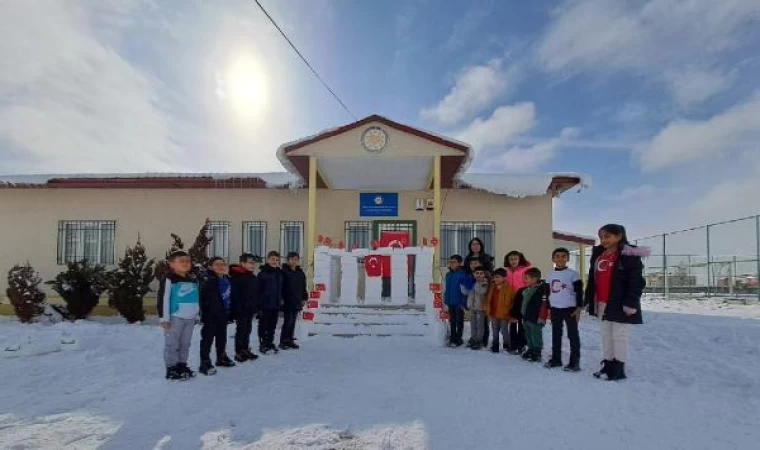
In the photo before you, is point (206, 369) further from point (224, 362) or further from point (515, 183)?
point (515, 183)

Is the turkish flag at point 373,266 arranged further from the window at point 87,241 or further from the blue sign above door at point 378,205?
the window at point 87,241

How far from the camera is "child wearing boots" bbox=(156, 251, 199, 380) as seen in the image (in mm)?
5094

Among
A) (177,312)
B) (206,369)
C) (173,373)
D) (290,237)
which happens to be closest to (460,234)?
(290,237)

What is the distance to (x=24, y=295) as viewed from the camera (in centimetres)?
1041

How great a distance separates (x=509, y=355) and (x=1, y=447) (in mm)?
5283

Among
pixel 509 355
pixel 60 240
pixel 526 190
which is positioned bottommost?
pixel 509 355

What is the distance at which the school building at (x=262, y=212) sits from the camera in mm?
11750

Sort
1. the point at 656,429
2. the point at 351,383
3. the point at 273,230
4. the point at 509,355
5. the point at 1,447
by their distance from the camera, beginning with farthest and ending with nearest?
the point at 273,230
the point at 509,355
the point at 351,383
the point at 656,429
the point at 1,447

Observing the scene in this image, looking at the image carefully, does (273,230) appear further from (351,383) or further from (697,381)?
(697,381)

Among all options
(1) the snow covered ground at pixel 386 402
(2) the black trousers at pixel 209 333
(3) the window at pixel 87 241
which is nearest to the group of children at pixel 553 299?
(1) the snow covered ground at pixel 386 402

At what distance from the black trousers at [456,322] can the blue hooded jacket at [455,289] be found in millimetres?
106

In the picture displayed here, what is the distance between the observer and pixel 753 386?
4539mm

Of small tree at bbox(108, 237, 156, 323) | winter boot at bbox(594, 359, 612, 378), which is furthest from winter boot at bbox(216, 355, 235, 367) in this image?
small tree at bbox(108, 237, 156, 323)

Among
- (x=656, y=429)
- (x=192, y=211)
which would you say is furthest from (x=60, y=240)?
(x=656, y=429)
